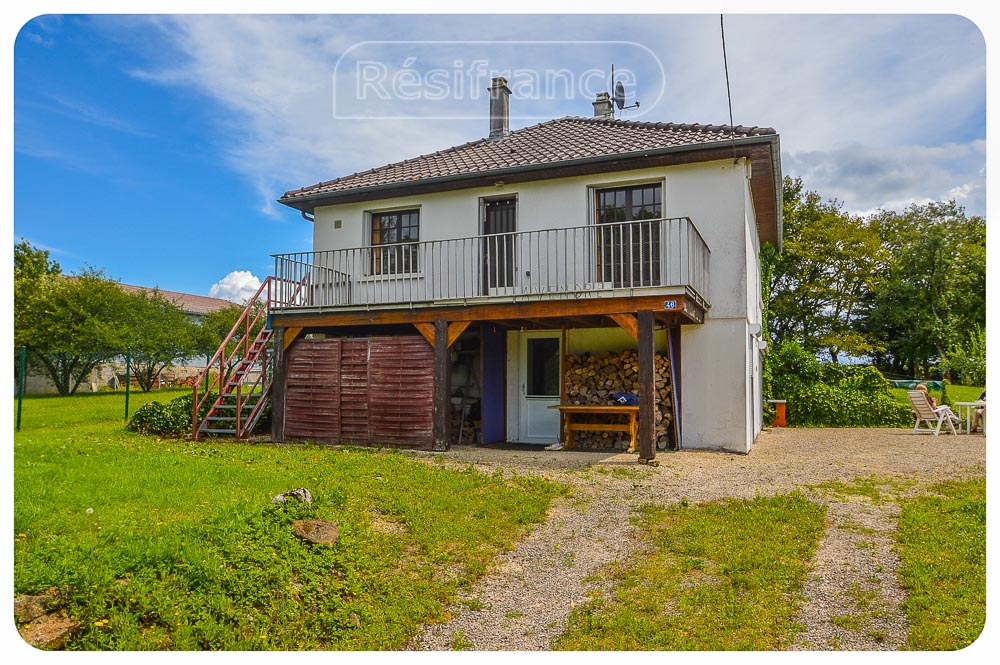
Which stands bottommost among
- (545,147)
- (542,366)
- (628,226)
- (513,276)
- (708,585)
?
(708,585)

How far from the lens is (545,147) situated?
41.5 ft

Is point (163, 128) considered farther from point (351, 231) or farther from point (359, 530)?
point (351, 231)

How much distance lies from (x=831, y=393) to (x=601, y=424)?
26.5 feet

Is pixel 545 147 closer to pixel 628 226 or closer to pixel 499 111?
pixel 628 226

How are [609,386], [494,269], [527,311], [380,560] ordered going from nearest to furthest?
[380,560] → [527,311] → [609,386] → [494,269]

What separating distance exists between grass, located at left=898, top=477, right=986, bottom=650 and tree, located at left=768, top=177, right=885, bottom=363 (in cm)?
1825

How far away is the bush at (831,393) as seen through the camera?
15812 millimetres

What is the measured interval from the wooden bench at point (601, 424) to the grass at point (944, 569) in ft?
14.5

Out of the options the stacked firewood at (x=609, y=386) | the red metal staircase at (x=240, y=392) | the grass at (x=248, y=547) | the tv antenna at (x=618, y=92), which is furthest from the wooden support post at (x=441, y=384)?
the tv antenna at (x=618, y=92)

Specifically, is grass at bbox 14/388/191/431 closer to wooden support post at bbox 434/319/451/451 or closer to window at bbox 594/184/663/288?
wooden support post at bbox 434/319/451/451

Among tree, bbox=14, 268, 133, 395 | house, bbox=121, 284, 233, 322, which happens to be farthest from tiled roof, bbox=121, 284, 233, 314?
tree, bbox=14, 268, 133, 395

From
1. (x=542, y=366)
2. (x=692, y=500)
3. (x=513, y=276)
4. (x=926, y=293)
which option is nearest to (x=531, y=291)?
(x=513, y=276)

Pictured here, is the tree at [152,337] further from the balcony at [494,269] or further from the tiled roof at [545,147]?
the tiled roof at [545,147]

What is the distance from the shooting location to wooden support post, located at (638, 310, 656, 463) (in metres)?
9.24
